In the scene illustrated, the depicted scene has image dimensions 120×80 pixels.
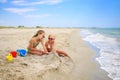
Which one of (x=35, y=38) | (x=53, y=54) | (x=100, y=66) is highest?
(x=35, y=38)

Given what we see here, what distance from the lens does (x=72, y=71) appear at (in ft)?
19.0

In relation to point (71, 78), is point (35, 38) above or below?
above

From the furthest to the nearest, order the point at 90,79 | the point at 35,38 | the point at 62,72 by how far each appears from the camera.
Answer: the point at 35,38, the point at 62,72, the point at 90,79

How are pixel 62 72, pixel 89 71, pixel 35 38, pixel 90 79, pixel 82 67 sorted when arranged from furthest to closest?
pixel 35 38 < pixel 82 67 < pixel 89 71 < pixel 62 72 < pixel 90 79

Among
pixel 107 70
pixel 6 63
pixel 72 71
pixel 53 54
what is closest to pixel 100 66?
pixel 107 70

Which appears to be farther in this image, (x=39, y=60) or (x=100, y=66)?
(x=100, y=66)

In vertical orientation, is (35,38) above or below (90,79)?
above

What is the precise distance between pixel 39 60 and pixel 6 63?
3.64 feet

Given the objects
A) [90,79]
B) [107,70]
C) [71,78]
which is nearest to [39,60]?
[71,78]

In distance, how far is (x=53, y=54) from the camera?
6535 millimetres

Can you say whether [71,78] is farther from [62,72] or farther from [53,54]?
[53,54]

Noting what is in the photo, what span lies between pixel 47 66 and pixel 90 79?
1.42 meters

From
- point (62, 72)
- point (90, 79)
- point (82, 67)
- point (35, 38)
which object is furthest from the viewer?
point (35, 38)

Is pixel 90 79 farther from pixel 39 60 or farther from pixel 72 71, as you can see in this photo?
pixel 39 60
